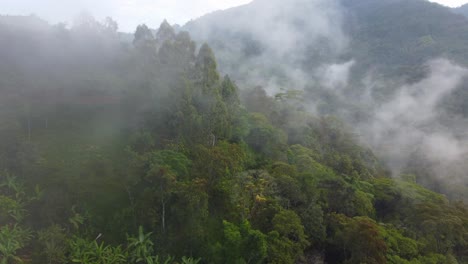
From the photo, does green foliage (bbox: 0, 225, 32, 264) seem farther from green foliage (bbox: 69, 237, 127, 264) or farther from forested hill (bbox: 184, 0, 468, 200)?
forested hill (bbox: 184, 0, 468, 200)

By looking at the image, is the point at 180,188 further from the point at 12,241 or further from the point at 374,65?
the point at 374,65

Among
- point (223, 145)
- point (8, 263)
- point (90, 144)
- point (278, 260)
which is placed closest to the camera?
point (278, 260)

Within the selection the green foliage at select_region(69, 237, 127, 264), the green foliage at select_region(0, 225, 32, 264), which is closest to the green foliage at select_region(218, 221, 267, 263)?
the green foliage at select_region(69, 237, 127, 264)

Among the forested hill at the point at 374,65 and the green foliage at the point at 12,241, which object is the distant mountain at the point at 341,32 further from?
the green foliage at the point at 12,241

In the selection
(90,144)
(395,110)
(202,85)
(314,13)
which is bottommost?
(395,110)

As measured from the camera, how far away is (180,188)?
18.5m

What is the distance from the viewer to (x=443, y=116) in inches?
2345

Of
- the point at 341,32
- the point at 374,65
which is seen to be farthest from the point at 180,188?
the point at 341,32

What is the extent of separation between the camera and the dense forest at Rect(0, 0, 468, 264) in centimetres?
1832

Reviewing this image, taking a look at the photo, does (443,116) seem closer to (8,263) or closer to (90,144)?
(90,144)

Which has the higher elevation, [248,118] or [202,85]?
[202,85]

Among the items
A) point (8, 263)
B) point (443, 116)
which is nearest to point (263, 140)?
point (8, 263)

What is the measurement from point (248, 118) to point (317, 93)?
4894cm

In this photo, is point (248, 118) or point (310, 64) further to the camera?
point (310, 64)
